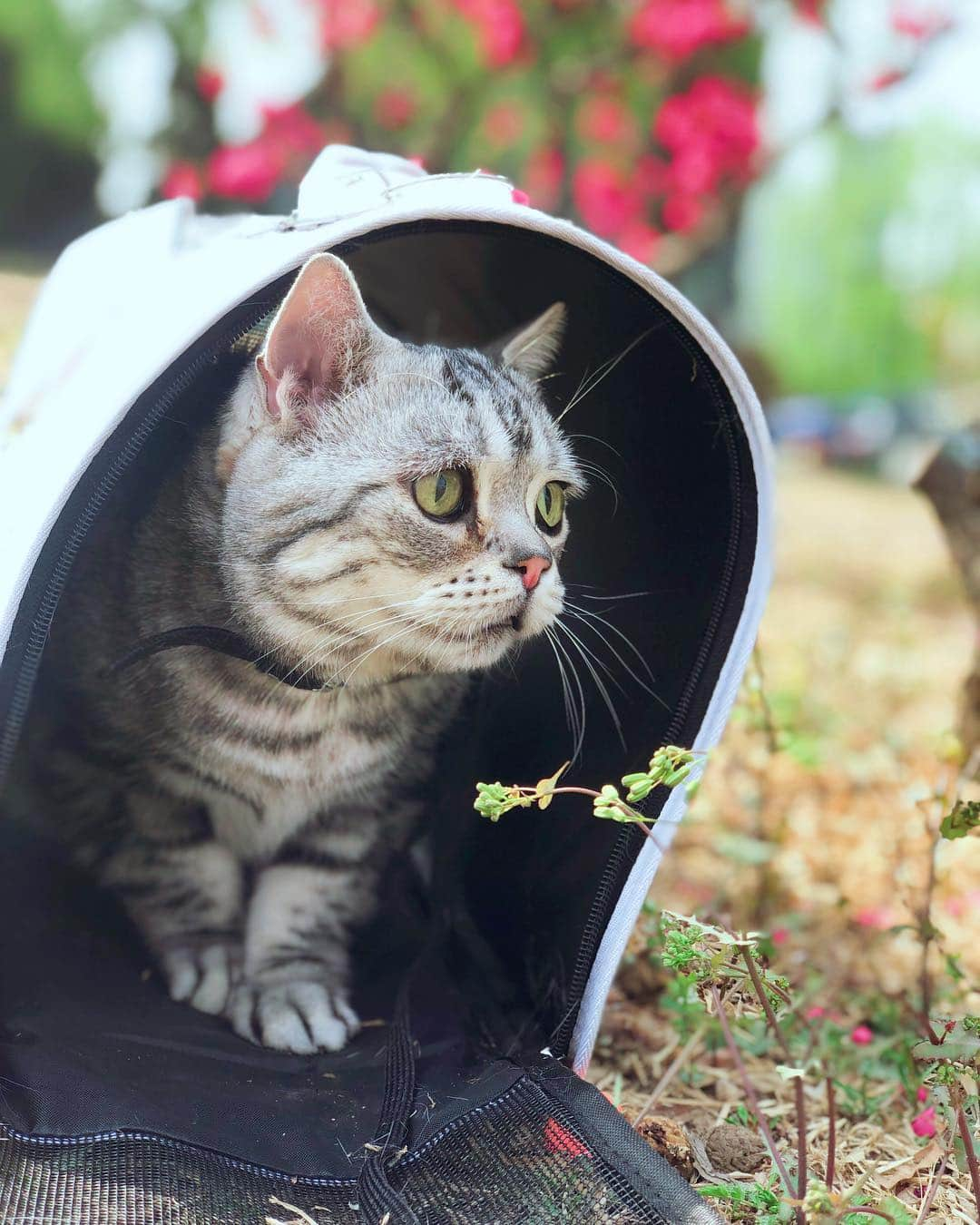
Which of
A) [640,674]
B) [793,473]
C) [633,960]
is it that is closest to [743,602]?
[640,674]

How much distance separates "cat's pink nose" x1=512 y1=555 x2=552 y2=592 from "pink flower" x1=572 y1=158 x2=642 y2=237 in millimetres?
3008

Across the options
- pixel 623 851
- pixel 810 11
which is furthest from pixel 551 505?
pixel 810 11

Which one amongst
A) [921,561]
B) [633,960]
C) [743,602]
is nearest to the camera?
[743,602]

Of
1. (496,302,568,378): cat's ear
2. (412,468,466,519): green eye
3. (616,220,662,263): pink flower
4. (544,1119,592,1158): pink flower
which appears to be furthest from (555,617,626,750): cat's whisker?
(616,220,662,263): pink flower

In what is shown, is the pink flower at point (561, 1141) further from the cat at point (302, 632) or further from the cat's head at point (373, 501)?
the cat's head at point (373, 501)

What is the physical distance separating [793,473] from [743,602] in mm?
7349

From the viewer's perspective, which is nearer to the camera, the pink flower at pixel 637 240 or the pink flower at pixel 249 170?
the pink flower at pixel 249 170

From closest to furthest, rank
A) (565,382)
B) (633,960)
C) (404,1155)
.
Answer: (404,1155) < (565,382) < (633,960)

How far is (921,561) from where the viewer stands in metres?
5.57

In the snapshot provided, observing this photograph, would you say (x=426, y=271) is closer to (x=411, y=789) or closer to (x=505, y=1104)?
(x=411, y=789)

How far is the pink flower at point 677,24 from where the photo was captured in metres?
3.53

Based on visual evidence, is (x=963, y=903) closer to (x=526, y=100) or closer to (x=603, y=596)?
(x=603, y=596)

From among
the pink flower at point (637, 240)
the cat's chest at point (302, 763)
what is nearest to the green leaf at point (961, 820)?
the cat's chest at point (302, 763)

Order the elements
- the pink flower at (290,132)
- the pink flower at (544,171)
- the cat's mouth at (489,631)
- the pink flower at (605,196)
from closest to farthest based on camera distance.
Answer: the cat's mouth at (489,631) < the pink flower at (290,132) < the pink flower at (544,171) < the pink flower at (605,196)
